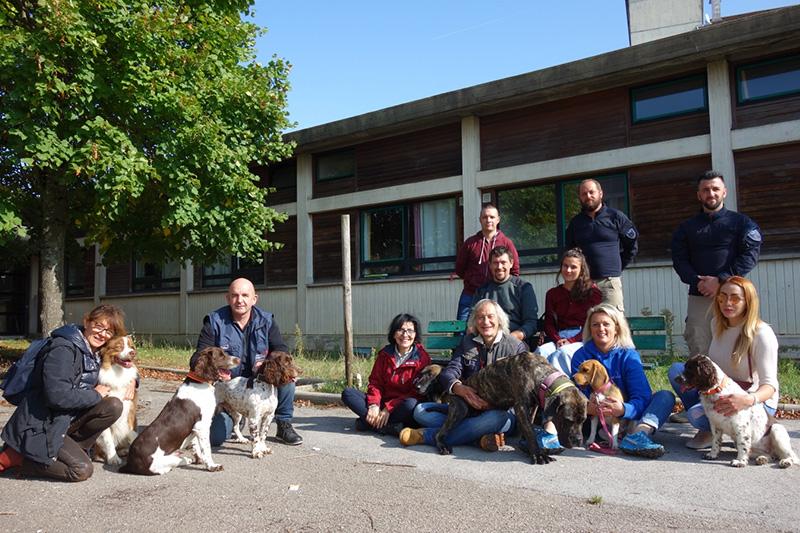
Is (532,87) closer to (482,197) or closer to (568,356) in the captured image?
(482,197)

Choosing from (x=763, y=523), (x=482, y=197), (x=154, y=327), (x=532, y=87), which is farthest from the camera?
(x=154, y=327)

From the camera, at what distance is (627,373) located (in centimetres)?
559

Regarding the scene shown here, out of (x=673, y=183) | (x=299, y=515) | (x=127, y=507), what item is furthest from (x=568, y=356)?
(x=673, y=183)

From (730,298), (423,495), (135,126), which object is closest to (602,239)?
(730,298)

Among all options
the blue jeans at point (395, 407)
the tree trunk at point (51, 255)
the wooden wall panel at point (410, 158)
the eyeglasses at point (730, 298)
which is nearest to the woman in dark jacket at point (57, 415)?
the blue jeans at point (395, 407)

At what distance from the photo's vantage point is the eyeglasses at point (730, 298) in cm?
524

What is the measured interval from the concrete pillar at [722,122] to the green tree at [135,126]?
7879 mm

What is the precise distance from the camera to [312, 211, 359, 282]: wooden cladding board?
52.8 feet

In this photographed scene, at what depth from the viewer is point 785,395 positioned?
736cm

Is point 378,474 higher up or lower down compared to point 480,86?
lower down

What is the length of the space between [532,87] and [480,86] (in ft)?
3.86

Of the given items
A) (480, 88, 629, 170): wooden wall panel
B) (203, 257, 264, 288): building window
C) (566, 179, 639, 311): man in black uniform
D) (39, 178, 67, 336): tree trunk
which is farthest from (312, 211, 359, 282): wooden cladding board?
(566, 179, 639, 311): man in black uniform

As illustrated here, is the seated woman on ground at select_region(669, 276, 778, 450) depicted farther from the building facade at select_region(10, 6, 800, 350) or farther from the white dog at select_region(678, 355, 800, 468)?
the building facade at select_region(10, 6, 800, 350)

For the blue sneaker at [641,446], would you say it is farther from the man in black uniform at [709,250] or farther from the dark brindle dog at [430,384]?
the dark brindle dog at [430,384]
